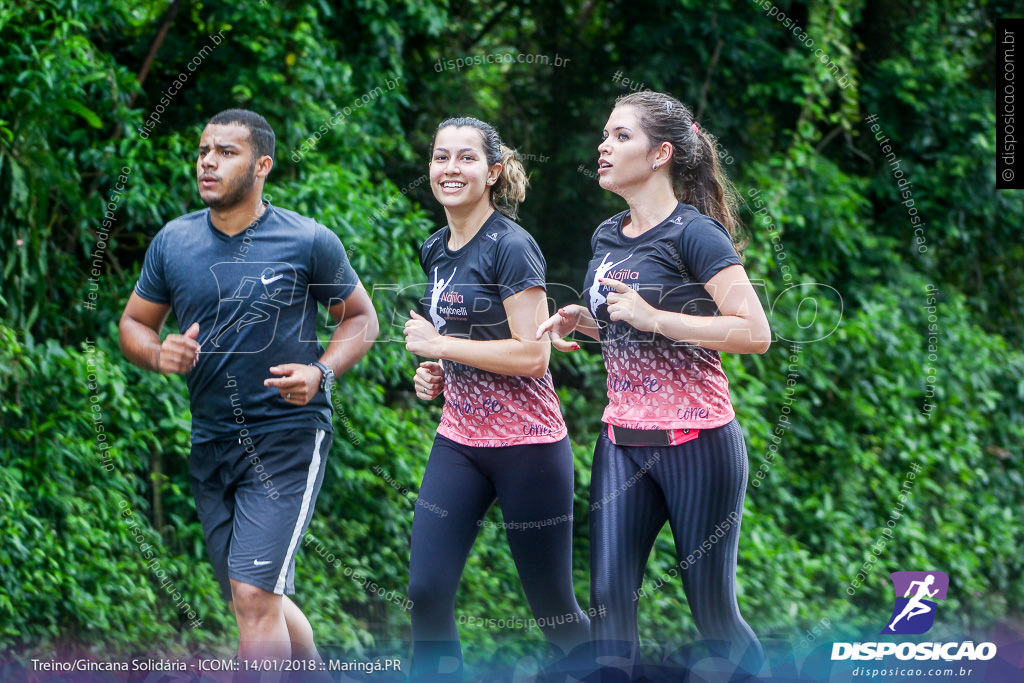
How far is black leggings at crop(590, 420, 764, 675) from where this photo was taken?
10.8 feet

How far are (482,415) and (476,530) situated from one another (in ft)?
1.29

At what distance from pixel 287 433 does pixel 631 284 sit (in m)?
1.23

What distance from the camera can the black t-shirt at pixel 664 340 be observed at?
3.27 metres

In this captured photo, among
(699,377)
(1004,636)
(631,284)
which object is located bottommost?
(1004,636)

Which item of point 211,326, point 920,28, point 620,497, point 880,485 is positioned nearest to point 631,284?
point 620,497

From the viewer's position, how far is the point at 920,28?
7.56 meters

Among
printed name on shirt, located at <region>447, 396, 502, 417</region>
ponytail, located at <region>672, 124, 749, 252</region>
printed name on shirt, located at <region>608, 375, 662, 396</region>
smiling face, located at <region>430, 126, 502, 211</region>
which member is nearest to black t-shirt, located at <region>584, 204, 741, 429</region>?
printed name on shirt, located at <region>608, 375, 662, 396</region>

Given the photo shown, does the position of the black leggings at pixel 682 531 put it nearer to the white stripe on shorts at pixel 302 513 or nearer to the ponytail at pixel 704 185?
the ponytail at pixel 704 185

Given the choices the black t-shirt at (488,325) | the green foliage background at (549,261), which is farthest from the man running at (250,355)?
the green foliage background at (549,261)

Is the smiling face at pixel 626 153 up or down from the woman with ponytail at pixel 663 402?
up

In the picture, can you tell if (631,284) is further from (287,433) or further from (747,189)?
(747,189)

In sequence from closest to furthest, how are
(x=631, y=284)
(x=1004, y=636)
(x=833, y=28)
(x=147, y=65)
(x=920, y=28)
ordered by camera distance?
(x=631, y=284) → (x=147, y=65) → (x=1004, y=636) → (x=833, y=28) → (x=920, y=28)

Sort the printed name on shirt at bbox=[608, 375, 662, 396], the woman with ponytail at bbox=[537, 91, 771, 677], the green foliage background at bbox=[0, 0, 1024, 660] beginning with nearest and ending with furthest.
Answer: the woman with ponytail at bbox=[537, 91, 771, 677]
the printed name on shirt at bbox=[608, 375, 662, 396]
the green foliage background at bbox=[0, 0, 1024, 660]

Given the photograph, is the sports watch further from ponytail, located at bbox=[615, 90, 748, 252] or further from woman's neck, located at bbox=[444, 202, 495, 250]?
ponytail, located at bbox=[615, 90, 748, 252]
